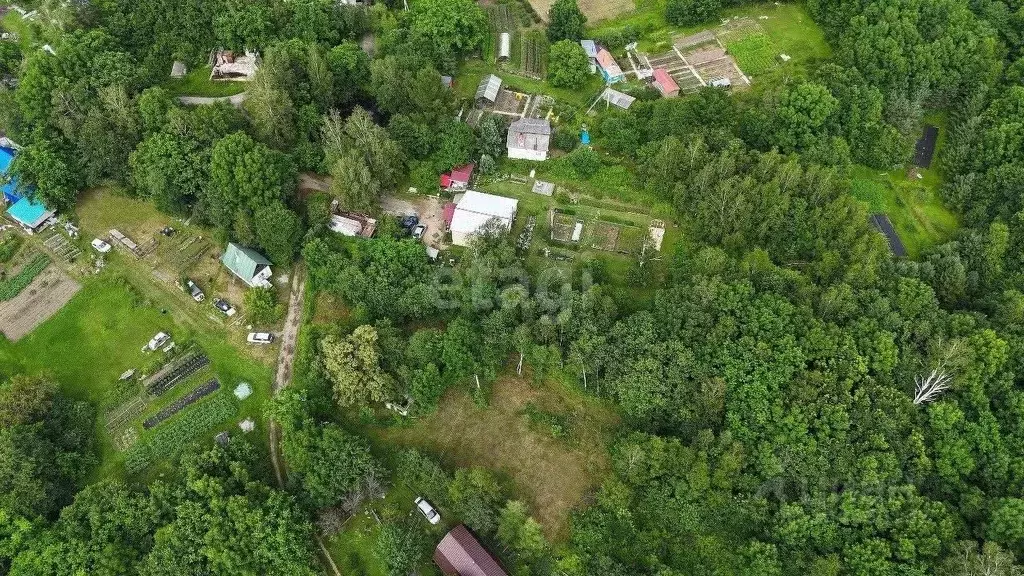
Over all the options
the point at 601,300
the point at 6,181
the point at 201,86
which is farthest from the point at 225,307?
the point at 601,300

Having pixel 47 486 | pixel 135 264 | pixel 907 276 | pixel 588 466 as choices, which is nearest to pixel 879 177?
pixel 907 276

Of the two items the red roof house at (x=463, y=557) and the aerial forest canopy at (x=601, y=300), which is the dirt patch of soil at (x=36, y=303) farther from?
the red roof house at (x=463, y=557)

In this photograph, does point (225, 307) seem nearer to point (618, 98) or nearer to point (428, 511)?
point (428, 511)

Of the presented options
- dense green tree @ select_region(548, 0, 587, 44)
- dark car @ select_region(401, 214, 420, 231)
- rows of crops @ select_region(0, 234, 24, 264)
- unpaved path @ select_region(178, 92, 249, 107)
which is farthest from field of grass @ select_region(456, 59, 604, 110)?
rows of crops @ select_region(0, 234, 24, 264)

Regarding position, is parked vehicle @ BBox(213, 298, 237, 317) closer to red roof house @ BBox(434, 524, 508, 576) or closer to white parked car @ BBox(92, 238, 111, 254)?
white parked car @ BBox(92, 238, 111, 254)

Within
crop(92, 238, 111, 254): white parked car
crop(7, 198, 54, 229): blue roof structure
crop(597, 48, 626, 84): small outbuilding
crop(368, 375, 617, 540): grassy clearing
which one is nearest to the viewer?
crop(368, 375, 617, 540): grassy clearing

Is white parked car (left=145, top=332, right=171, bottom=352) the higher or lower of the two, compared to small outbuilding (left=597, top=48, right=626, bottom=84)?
lower

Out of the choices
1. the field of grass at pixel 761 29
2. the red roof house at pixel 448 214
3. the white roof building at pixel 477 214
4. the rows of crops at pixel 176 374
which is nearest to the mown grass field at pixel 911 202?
the field of grass at pixel 761 29
